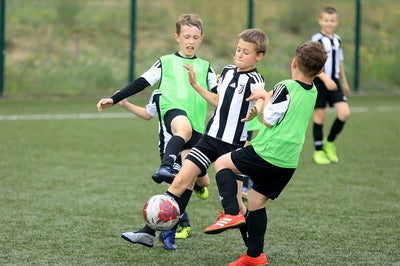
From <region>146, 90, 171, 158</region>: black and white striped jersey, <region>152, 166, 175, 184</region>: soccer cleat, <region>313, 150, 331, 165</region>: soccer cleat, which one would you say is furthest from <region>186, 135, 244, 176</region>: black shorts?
<region>313, 150, 331, 165</region>: soccer cleat

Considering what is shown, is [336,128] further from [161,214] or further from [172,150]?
[161,214]

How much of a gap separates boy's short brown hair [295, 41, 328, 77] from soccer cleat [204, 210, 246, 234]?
1.02m

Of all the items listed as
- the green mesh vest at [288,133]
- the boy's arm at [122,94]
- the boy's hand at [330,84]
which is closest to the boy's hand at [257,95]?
the green mesh vest at [288,133]

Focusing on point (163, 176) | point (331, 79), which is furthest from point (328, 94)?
point (163, 176)

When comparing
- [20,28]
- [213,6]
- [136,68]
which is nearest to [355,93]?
[213,6]

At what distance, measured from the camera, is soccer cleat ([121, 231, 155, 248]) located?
463cm

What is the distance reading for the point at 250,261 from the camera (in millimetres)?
4430

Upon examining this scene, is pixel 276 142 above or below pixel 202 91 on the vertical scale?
below

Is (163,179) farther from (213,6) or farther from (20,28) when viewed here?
(213,6)

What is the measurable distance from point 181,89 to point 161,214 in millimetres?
1225

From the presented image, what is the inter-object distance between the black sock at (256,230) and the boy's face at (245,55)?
102 centimetres

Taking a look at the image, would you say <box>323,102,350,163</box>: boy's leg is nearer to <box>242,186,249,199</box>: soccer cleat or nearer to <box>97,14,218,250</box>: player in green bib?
<box>242,186,249,199</box>: soccer cleat

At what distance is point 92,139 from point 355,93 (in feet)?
32.7

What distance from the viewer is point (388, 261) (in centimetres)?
457
